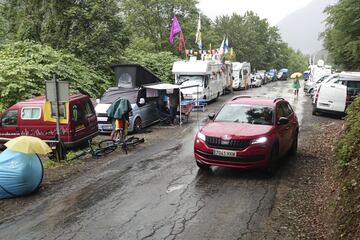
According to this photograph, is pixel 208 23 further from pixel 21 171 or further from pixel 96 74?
pixel 21 171

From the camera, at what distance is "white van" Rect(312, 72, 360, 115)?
20031mm

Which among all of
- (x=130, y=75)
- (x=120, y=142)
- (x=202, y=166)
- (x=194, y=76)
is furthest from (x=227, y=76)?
(x=202, y=166)

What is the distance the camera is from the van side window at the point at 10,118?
14.2 metres

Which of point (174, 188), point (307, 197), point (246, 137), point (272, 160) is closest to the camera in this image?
point (307, 197)

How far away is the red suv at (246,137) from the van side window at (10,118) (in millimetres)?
7052

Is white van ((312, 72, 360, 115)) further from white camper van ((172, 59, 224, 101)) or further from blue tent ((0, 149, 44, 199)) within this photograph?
blue tent ((0, 149, 44, 199))

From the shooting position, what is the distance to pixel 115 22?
26.2m

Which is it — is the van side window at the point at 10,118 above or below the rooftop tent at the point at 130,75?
below

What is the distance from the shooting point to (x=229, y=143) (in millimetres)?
9188

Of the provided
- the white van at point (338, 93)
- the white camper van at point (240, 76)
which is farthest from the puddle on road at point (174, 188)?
the white camper van at point (240, 76)

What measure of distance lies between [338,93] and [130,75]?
390 inches

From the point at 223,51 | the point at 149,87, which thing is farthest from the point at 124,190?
the point at 223,51

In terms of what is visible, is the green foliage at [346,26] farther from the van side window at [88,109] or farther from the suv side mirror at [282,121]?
the suv side mirror at [282,121]

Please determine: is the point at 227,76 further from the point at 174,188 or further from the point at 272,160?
the point at 174,188
